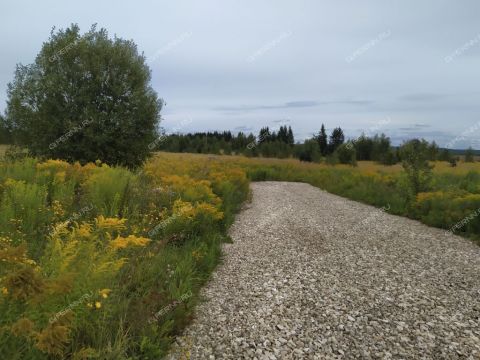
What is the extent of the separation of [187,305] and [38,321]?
7.45ft

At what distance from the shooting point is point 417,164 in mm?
15016

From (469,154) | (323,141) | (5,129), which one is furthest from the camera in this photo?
(323,141)

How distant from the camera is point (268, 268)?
7.12 meters

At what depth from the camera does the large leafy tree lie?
17.1 metres

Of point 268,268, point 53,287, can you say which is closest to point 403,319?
point 268,268

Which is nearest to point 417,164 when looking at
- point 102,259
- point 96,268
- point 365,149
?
point 102,259

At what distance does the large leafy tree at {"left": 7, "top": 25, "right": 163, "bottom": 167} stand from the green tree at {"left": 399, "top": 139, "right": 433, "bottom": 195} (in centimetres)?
1260

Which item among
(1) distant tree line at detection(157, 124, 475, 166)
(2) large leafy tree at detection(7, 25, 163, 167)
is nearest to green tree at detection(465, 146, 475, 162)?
(1) distant tree line at detection(157, 124, 475, 166)

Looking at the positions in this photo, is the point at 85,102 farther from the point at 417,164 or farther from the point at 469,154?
the point at 469,154

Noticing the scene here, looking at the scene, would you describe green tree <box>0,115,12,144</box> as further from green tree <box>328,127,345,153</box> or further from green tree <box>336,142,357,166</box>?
green tree <box>328,127,345,153</box>

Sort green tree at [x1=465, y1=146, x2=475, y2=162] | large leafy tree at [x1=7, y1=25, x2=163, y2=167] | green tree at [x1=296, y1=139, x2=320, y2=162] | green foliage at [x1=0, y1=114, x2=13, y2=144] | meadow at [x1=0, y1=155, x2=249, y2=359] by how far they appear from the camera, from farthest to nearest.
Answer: green tree at [x1=465, y1=146, x2=475, y2=162] → green tree at [x1=296, y1=139, x2=320, y2=162] → green foliage at [x1=0, y1=114, x2=13, y2=144] → large leafy tree at [x1=7, y1=25, x2=163, y2=167] → meadow at [x1=0, y1=155, x2=249, y2=359]

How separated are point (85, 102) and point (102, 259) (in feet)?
50.4

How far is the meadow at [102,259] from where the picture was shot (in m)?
2.93

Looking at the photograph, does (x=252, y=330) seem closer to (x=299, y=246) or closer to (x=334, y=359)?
(x=334, y=359)
